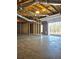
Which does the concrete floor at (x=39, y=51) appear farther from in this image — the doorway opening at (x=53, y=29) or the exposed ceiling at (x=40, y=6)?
the doorway opening at (x=53, y=29)

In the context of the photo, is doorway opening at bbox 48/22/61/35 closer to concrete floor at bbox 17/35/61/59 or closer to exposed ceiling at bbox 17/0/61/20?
exposed ceiling at bbox 17/0/61/20

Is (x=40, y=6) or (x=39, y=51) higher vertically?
(x=40, y=6)

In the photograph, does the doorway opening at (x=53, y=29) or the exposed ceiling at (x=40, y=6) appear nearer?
the exposed ceiling at (x=40, y=6)

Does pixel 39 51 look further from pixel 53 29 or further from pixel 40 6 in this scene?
pixel 53 29

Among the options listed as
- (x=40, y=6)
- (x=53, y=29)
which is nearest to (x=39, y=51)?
(x=40, y=6)

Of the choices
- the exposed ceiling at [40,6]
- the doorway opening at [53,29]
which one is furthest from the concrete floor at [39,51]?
the doorway opening at [53,29]

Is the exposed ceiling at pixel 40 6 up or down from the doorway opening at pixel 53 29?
up

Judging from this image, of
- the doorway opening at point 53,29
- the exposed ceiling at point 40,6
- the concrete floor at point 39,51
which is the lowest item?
the concrete floor at point 39,51

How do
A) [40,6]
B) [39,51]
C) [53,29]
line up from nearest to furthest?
1. [39,51]
2. [40,6]
3. [53,29]

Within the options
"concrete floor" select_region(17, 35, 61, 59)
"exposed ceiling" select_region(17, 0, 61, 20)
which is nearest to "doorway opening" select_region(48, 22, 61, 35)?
"exposed ceiling" select_region(17, 0, 61, 20)
